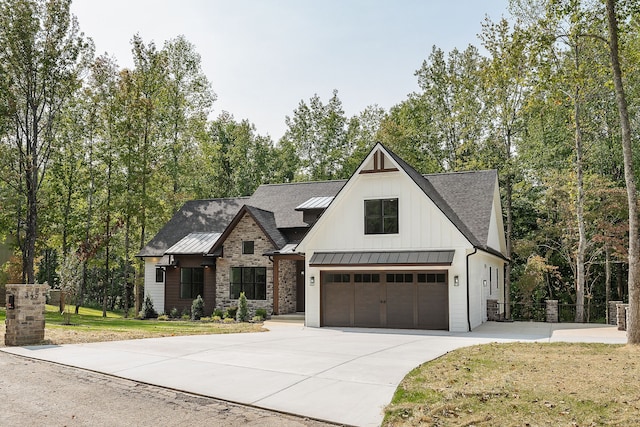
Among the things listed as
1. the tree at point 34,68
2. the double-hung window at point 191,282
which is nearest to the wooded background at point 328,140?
the tree at point 34,68

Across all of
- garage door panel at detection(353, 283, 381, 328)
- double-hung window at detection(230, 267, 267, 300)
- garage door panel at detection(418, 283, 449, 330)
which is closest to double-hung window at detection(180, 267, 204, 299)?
double-hung window at detection(230, 267, 267, 300)

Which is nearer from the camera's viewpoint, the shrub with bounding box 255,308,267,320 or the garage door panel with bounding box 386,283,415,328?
the garage door panel with bounding box 386,283,415,328

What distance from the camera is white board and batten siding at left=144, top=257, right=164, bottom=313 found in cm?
2753

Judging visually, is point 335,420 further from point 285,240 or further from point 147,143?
point 147,143

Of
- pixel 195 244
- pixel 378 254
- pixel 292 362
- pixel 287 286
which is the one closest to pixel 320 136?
pixel 195 244

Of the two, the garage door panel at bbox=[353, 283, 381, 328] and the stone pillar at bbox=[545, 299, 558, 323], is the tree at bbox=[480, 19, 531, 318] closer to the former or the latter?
the stone pillar at bbox=[545, 299, 558, 323]

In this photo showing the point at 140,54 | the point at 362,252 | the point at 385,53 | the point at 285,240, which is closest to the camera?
the point at 362,252

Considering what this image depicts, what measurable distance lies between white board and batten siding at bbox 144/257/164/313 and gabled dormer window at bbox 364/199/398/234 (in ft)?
42.3

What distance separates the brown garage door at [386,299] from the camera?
18938mm

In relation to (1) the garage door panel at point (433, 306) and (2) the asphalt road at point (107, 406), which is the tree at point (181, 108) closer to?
(1) the garage door panel at point (433, 306)

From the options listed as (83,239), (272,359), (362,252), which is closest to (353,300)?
(362,252)

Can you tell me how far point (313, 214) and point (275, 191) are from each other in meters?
4.63

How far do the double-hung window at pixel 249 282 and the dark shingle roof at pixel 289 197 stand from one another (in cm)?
257

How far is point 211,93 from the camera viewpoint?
3978 centimetres
